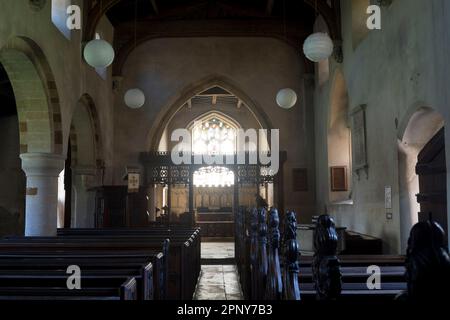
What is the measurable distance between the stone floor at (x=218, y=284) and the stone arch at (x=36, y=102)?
3.31 meters

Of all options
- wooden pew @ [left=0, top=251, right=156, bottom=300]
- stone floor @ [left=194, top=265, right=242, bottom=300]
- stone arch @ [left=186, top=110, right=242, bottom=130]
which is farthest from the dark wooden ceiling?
wooden pew @ [left=0, top=251, right=156, bottom=300]

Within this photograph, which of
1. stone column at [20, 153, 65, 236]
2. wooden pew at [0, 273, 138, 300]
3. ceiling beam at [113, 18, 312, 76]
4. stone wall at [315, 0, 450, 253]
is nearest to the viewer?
wooden pew at [0, 273, 138, 300]

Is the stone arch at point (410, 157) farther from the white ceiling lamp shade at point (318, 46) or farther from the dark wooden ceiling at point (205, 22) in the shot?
the dark wooden ceiling at point (205, 22)

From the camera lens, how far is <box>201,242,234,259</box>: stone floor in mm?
10281

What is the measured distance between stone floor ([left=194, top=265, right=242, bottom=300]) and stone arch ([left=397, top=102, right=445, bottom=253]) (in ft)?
7.80

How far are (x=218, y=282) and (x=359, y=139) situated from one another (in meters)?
A: 3.37

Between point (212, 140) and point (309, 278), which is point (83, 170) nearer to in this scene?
point (309, 278)

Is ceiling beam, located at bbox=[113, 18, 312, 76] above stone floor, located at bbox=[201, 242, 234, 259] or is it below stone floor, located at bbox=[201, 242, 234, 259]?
above

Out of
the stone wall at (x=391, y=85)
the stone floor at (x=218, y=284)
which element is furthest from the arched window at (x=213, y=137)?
the stone floor at (x=218, y=284)

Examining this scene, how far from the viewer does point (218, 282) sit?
7414 millimetres

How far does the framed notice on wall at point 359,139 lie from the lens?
796 centimetres

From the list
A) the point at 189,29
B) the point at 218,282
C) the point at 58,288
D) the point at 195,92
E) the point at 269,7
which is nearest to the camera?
the point at 58,288

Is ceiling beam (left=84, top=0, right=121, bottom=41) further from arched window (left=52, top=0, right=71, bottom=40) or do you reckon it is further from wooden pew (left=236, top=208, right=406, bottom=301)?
wooden pew (left=236, top=208, right=406, bottom=301)

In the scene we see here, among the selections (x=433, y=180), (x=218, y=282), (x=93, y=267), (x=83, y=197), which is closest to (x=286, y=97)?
(x=218, y=282)
